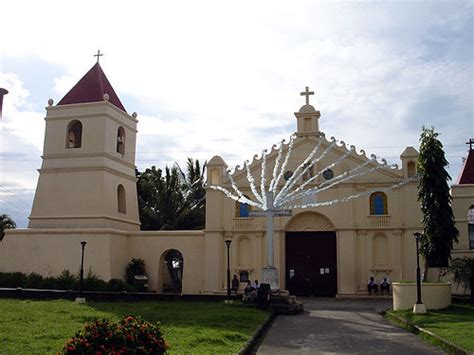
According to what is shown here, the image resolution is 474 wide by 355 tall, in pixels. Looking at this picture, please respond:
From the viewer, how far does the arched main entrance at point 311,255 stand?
34.5 metres

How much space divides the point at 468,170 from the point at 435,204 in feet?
30.4

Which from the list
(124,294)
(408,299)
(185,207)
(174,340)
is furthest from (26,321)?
(185,207)

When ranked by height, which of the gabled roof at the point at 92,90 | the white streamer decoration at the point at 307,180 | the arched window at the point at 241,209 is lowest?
the arched window at the point at 241,209

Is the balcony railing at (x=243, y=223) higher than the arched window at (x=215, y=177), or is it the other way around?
the arched window at (x=215, y=177)

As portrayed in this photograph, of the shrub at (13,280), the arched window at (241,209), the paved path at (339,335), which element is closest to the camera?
the paved path at (339,335)

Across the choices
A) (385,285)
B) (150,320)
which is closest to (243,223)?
(385,285)

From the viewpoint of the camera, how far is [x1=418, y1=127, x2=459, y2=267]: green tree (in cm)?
2681

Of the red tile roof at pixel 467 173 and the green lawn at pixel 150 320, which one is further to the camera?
the red tile roof at pixel 467 173

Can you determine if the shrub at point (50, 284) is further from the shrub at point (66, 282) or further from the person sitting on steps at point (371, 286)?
the person sitting on steps at point (371, 286)

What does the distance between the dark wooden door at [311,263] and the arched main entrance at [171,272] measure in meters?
7.33

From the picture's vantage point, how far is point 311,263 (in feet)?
114

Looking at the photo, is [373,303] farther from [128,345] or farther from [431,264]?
[128,345]

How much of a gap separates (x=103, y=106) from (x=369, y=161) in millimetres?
16068

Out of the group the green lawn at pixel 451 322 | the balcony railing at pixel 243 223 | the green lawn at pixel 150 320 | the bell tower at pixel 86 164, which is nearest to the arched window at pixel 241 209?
the balcony railing at pixel 243 223
